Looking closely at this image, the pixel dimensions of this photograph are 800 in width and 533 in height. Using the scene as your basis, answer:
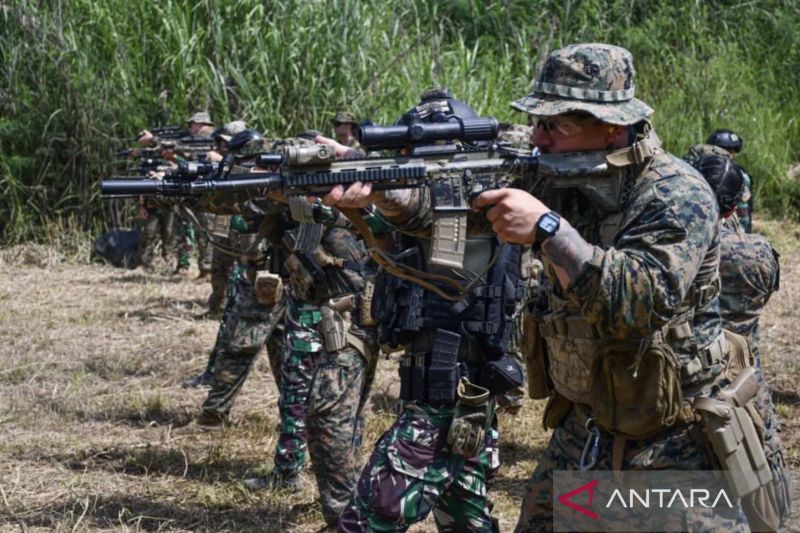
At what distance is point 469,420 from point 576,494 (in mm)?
705

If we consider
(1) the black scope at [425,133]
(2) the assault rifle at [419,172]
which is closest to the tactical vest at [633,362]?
(2) the assault rifle at [419,172]

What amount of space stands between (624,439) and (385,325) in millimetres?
1281

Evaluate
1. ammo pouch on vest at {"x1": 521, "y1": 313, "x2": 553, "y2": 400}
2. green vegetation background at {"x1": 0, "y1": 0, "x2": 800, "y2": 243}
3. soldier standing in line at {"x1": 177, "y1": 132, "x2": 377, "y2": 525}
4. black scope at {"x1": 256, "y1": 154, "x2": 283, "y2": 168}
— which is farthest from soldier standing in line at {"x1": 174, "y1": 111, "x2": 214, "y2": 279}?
ammo pouch on vest at {"x1": 521, "y1": 313, "x2": 553, "y2": 400}

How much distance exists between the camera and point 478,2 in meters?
16.8

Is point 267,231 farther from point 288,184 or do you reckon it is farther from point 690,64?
point 690,64

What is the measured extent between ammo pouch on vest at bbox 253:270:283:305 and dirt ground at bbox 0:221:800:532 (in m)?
0.86

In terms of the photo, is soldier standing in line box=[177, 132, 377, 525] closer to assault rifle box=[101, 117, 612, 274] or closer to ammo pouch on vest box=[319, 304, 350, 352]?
ammo pouch on vest box=[319, 304, 350, 352]

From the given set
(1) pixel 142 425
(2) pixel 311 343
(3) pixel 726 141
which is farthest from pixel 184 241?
(2) pixel 311 343

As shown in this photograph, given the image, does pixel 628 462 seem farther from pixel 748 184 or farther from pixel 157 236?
pixel 157 236

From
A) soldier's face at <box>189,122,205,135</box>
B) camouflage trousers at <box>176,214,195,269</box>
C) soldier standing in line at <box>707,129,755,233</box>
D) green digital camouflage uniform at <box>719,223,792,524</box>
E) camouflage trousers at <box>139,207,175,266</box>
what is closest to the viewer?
green digital camouflage uniform at <box>719,223,792,524</box>

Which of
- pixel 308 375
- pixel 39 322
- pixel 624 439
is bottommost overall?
pixel 39 322

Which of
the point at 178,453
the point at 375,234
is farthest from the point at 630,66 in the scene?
the point at 178,453

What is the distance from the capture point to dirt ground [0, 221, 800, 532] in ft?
17.8

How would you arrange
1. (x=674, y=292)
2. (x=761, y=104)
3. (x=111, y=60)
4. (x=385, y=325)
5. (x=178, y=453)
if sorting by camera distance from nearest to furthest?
1. (x=674, y=292)
2. (x=385, y=325)
3. (x=178, y=453)
4. (x=111, y=60)
5. (x=761, y=104)
